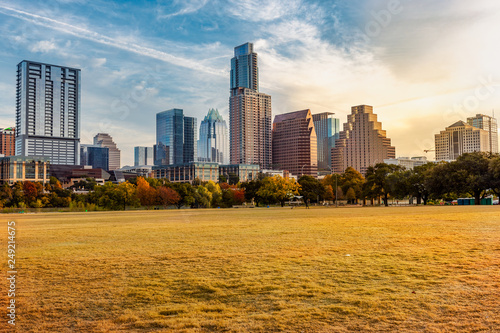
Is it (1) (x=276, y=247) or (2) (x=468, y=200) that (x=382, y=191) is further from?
(1) (x=276, y=247)

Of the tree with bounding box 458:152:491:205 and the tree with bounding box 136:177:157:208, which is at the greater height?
the tree with bounding box 458:152:491:205

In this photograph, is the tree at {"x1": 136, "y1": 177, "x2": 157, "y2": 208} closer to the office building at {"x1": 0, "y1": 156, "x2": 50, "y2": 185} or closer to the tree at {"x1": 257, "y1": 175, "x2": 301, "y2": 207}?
the tree at {"x1": 257, "y1": 175, "x2": 301, "y2": 207}

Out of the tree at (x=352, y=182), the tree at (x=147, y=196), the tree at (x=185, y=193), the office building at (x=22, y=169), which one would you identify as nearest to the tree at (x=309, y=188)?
the tree at (x=352, y=182)

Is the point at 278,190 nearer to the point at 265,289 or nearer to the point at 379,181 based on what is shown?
the point at 379,181

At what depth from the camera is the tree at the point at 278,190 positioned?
90.8m

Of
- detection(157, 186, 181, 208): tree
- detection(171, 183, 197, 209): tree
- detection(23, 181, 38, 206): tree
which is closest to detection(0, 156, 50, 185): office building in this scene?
detection(23, 181, 38, 206): tree

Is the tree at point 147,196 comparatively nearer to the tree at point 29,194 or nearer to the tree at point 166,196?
the tree at point 166,196

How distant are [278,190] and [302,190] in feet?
32.1

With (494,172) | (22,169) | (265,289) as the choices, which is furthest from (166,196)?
(22,169)

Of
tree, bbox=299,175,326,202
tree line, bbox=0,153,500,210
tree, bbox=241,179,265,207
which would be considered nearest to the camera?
tree line, bbox=0,153,500,210

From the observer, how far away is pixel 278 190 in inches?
3583

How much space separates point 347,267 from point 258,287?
10.1 feet

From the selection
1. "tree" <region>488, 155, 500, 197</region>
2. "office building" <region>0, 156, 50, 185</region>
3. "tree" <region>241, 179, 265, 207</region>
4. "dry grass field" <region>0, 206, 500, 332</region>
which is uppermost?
"office building" <region>0, 156, 50, 185</region>

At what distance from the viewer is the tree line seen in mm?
66125
